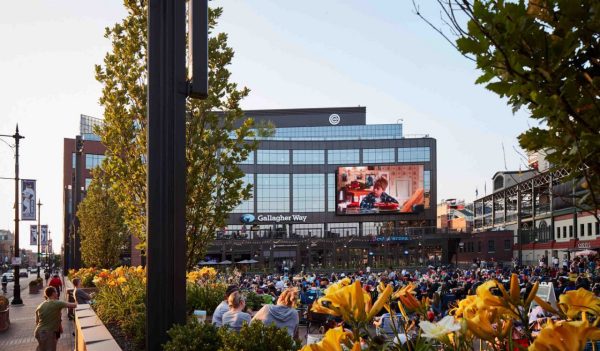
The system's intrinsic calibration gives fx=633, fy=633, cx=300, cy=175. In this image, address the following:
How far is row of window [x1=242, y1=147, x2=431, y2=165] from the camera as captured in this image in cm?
9069

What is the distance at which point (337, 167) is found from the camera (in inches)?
3538

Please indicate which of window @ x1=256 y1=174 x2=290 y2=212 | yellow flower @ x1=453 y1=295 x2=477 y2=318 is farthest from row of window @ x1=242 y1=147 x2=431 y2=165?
yellow flower @ x1=453 y1=295 x2=477 y2=318

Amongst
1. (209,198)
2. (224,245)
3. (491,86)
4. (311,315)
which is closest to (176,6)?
(491,86)

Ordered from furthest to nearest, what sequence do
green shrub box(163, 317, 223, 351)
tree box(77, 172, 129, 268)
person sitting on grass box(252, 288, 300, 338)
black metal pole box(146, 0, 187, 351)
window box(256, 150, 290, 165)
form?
window box(256, 150, 290, 165), tree box(77, 172, 129, 268), person sitting on grass box(252, 288, 300, 338), green shrub box(163, 317, 223, 351), black metal pole box(146, 0, 187, 351)

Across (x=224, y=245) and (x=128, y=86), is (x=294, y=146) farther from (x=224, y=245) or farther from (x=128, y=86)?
(x=128, y=86)

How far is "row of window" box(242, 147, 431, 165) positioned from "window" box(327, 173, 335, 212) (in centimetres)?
204

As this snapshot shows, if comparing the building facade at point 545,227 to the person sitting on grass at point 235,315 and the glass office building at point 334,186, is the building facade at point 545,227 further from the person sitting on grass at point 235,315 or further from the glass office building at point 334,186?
the person sitting on grass at point 235,315

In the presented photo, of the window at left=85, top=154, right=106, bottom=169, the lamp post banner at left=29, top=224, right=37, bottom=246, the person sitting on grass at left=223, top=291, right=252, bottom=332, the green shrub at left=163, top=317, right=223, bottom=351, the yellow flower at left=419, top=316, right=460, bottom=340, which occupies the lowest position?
the lamp post banner at left=29, top=224, right=37, bottom=246

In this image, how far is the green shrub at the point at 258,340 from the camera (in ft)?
18.2

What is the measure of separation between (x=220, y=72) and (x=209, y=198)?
2631mm

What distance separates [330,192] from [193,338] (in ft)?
280

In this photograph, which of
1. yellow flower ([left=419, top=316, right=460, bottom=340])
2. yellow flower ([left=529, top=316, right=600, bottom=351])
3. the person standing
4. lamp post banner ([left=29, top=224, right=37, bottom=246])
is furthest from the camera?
lamp post banner ([left=29, top=224, right=37, bottom=246])

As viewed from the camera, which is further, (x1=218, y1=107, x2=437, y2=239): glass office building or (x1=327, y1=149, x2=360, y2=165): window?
(x1=327, y1=149, x2=360, y2=165): window

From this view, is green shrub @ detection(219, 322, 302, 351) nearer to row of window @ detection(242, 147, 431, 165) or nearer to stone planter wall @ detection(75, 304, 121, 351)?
stone planter wall @ detection(75, 304, 121, 351)
